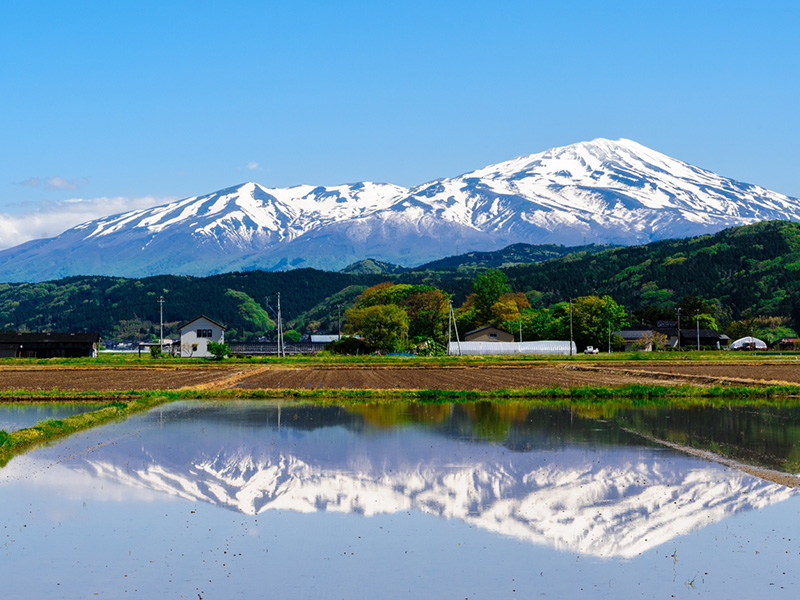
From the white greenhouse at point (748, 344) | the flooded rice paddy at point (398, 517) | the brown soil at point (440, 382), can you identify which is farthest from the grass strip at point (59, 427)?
the white greenhouse at point (748, 344)

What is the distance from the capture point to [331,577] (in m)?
10.2

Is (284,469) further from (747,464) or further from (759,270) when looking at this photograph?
(759,270)

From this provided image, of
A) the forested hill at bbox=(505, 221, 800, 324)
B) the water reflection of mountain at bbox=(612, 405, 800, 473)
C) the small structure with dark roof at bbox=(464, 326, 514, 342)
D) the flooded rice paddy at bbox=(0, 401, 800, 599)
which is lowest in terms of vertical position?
the water reflection of mountain at bbox=(612, 405, 800, 473)

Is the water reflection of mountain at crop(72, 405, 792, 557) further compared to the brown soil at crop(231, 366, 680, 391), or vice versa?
the brown soil at crop(231, 366, 680, 391)

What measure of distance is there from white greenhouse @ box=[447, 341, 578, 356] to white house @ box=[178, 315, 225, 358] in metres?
35.5

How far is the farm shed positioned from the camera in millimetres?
111256

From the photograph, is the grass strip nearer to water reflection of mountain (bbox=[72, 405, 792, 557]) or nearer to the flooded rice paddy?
the flooded rice paddy

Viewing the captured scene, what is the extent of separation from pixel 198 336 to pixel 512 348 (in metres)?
43.4

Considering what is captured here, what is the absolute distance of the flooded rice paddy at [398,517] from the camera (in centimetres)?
1005

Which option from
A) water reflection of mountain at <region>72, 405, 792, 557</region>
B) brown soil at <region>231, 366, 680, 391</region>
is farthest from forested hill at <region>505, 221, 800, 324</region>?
water reflection of mountain at <region>72, 405, 792, 557</region>

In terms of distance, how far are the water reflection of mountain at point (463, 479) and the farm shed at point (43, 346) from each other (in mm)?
94701

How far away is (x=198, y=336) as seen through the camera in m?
116

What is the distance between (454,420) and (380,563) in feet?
53.7

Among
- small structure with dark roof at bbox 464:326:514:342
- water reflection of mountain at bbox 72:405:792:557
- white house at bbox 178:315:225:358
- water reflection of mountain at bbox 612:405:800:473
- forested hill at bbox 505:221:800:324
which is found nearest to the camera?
water reflection of mountain at bbox 72:405:792:557
